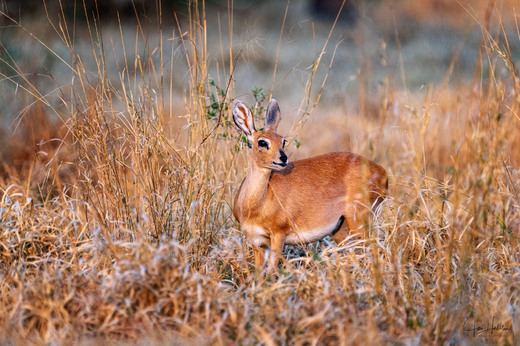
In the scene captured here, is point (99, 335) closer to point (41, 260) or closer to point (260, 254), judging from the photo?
point (41, 260)

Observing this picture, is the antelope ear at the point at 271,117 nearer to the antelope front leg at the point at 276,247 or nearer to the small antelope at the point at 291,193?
the small antelope at the point at 291,193

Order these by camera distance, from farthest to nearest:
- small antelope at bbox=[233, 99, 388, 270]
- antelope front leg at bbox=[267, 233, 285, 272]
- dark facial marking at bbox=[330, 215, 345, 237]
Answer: dark facial marking at bbox=[330, 215, 345, 237] → small antelope at bbox=[233, 99, 388, 270] → antelope front leg at bbox=[267, 233, 285, 272]

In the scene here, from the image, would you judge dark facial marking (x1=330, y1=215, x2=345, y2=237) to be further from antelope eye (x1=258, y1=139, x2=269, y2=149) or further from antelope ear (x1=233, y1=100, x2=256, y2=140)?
antelope ear (x1=233, y1=100, x2=256, y2=140)

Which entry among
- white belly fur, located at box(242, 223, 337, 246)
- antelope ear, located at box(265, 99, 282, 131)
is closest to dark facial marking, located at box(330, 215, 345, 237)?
white belly fur, located at box(242, 223, 337, 246)

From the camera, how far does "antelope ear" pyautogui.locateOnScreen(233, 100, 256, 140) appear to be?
4.64 m

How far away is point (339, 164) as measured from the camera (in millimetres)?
5016

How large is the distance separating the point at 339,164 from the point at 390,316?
206cm

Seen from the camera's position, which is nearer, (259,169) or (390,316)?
(390,316)

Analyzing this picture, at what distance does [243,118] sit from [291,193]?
74 centimetres

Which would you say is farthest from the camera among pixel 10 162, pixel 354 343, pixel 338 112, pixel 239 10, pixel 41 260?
pixel 239 10

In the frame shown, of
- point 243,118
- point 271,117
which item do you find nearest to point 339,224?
point 271,117

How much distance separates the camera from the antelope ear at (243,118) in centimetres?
464

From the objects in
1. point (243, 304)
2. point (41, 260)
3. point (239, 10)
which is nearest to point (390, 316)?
point (243, 304)

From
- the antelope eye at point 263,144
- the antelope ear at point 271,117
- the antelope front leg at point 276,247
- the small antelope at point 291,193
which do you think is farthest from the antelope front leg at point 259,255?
the antelope ear at point 271,117
